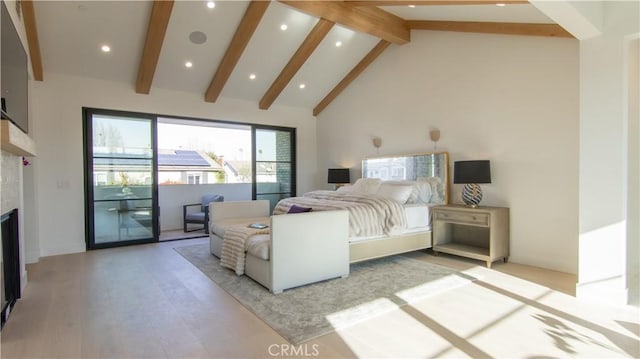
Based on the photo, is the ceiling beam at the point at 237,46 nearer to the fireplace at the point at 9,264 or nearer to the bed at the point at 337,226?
the bed at the point at 337,226

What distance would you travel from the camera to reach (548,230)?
→ 400 centimetres

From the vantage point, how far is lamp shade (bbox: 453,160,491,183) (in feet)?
13.9

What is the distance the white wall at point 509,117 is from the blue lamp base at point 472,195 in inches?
7.7

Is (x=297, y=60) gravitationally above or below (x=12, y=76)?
above

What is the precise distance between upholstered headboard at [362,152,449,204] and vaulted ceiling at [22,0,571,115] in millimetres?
1856

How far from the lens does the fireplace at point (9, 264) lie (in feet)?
8.69

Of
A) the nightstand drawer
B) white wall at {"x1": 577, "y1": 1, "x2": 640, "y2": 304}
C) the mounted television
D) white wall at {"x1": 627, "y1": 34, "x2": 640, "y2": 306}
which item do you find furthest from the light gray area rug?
the mounted television

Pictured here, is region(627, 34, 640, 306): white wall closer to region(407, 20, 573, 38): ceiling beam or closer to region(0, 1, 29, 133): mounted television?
region(407, 20, 573, 38): ceiling beam

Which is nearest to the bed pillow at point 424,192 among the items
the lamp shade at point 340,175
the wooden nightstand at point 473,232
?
the wooden nightstand at point 473,232

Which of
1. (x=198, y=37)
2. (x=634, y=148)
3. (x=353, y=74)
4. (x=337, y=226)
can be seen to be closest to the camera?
(x=634, y=148)

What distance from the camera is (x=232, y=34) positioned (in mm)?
4941

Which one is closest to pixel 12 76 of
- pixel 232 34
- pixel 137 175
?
pixel 232 34

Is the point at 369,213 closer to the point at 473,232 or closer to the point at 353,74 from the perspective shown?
the point at 473,232

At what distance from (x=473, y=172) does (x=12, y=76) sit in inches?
190
